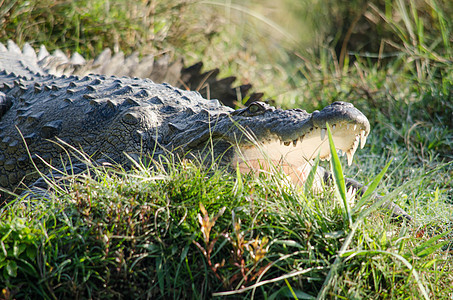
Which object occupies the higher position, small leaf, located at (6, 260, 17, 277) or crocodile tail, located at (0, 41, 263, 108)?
small leaf, located at (6, 260, 17, 277)

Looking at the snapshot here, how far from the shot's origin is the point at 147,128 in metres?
3.09

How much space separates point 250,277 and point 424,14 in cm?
615

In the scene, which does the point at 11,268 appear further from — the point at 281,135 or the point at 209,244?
the point at 281,135

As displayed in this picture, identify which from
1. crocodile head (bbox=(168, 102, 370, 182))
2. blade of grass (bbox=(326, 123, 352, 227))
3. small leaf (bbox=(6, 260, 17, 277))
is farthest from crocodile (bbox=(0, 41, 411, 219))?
small leaf (bbox=(6, 260, 17, 277))

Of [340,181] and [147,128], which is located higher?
[340,181]

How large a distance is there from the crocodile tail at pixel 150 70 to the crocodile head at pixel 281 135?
1940mm

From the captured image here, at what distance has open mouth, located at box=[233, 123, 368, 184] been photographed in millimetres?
2525

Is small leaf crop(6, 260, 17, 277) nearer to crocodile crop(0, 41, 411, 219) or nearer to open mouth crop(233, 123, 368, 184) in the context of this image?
crocodile crop(0, 41, 411, 219)

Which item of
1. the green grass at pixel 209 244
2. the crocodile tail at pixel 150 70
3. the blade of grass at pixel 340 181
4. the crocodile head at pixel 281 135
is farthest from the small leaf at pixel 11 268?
the crocodile tail at pixel 150 70

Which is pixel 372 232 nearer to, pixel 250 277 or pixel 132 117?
pixel 250 277

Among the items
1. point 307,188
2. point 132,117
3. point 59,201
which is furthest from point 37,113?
point 307,188

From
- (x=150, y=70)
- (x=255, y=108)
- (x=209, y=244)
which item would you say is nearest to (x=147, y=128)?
(x=255, y=108)

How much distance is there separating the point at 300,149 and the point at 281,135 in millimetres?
164

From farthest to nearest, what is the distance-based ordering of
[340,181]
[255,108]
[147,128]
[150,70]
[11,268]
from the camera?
[150,70] → [147,128] → [255,108] → [340,181] → [11,268]
